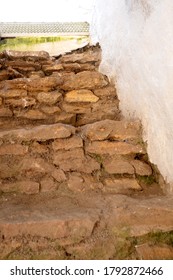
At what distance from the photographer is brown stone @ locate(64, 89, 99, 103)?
2100 mm

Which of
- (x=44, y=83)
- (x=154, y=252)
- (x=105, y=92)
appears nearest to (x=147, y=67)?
(x=105, y=92)

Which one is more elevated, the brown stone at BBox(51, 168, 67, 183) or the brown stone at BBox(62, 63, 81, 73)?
the brown stone at BBox(62, 63, 81, 73)

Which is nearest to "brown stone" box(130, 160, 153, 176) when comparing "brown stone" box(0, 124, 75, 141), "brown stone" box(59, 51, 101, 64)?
"brown stone" box(0, 124, 75, 141)

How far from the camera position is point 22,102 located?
2045 mm

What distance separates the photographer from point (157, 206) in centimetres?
137

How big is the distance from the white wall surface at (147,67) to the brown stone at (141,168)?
0.06 m

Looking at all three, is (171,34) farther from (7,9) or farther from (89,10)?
(7,9)

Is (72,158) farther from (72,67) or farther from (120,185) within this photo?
(72,67)

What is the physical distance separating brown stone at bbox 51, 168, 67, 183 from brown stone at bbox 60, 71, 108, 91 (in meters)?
0.78

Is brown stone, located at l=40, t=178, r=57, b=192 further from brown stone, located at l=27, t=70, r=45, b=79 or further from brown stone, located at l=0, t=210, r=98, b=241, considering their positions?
brown stone, located at l=27, t=70, r=45, b=79

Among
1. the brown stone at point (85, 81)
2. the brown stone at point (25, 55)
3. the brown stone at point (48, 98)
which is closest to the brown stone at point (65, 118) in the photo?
the brown stone at point (48, 98)

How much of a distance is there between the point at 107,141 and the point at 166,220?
0.60m

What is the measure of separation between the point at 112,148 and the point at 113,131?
0.37ft
